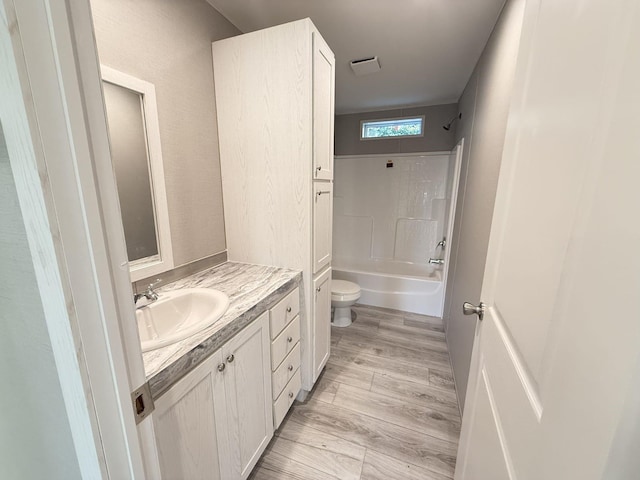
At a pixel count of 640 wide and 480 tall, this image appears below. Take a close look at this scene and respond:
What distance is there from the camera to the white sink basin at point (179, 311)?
3.50 ft

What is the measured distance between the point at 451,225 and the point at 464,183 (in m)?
0.56

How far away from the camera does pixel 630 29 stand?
13.2 inches

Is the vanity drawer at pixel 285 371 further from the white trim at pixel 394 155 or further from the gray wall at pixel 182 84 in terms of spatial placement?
the white trim at pixel 394 155

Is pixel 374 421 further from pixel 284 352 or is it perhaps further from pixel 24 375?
pixel 24 375

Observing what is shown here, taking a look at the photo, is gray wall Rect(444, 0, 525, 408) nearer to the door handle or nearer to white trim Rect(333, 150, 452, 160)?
the door handle

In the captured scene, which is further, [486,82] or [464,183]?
[464,183]

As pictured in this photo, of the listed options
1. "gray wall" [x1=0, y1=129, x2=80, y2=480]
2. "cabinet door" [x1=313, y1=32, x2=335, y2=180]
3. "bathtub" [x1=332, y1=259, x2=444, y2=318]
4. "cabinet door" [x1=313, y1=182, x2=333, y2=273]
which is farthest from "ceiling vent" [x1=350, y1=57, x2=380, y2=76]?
"gray wall" [x1=0, y1=129, x2=80, y2=480]

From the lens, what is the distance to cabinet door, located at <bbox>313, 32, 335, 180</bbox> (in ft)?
4.67

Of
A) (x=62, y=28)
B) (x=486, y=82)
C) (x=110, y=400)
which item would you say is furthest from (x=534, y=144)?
(x=486, y=82)

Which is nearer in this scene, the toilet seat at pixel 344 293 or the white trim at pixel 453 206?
the white trim at pixel 453 206

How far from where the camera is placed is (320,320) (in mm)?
1832

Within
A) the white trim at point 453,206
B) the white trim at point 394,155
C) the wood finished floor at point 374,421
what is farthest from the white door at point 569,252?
the white trim at point 394,155

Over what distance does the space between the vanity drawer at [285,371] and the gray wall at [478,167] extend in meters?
1.05

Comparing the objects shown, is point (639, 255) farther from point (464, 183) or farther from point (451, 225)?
point (451, 225)
